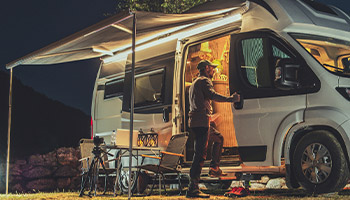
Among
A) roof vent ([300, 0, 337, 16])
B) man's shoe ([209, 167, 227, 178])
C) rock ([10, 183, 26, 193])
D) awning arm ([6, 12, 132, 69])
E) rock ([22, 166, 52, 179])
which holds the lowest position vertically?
rock ([10, 183, 26, 193])

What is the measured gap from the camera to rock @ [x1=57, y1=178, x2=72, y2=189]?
11951mm

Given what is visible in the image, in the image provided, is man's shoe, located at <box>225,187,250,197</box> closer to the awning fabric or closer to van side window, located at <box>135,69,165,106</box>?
van side window, located at <box>135,69,165,106</box>

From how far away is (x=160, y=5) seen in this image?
1550cm

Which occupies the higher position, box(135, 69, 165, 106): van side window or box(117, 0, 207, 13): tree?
box(117, 0, 207, 13): tree

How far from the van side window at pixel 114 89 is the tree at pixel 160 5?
4952 millimetres

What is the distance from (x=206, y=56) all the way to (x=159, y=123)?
137cm

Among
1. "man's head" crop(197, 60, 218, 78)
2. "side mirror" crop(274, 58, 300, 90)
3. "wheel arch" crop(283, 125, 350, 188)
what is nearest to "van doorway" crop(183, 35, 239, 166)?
"man's head" crop(197, 60, 218, 78)

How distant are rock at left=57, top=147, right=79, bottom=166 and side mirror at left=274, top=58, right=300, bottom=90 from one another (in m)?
7.27

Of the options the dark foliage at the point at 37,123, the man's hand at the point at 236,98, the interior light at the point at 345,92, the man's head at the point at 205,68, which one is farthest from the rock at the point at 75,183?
the interior light at the point at 345,92

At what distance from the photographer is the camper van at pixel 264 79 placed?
608 cm

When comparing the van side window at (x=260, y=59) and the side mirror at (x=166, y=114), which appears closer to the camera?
the van side window at (x=260, y=59)

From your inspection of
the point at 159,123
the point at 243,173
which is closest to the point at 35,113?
the point at 159,123

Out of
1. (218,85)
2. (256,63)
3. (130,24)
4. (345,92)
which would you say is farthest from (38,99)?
(345,92)

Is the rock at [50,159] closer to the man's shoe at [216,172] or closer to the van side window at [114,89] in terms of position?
the van side window at [114,89]
